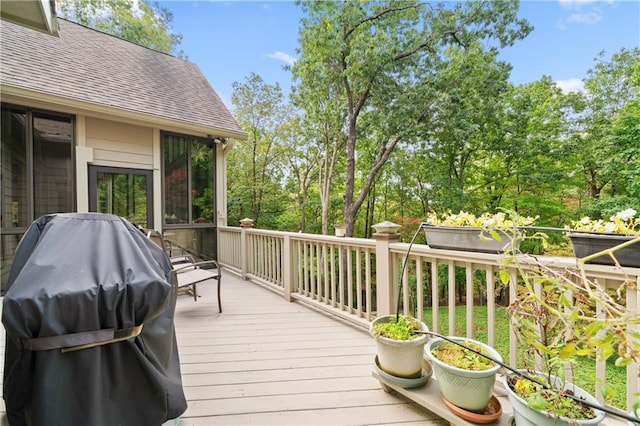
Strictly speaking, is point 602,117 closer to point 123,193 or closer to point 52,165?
point 123,193

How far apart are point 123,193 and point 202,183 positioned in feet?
4.83

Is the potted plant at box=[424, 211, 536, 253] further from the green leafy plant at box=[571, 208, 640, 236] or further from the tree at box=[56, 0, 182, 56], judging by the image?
the tree at box=[56, 0, 182, 56]

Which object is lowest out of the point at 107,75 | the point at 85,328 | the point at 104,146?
the point at 85,328

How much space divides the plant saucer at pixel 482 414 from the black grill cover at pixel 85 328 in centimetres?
133

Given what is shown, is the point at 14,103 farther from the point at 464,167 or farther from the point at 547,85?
the point at 547,85

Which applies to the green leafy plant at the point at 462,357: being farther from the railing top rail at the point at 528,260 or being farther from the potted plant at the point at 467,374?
the railing top rail at the point at 528,260

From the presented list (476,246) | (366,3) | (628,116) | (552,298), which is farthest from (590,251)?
(628,116)

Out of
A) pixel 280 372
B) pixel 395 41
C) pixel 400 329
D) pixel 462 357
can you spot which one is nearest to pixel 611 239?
pixel 462 357

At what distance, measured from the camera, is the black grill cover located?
92 cm

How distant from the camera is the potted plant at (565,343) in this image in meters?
0.93

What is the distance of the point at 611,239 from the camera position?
1.28m

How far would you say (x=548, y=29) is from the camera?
29.7 ft

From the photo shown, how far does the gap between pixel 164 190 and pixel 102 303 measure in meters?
5.40

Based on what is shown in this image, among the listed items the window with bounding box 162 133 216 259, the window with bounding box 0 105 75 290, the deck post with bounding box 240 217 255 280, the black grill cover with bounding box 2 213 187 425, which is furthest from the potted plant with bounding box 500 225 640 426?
the window with bounding box 0 105 75 290
